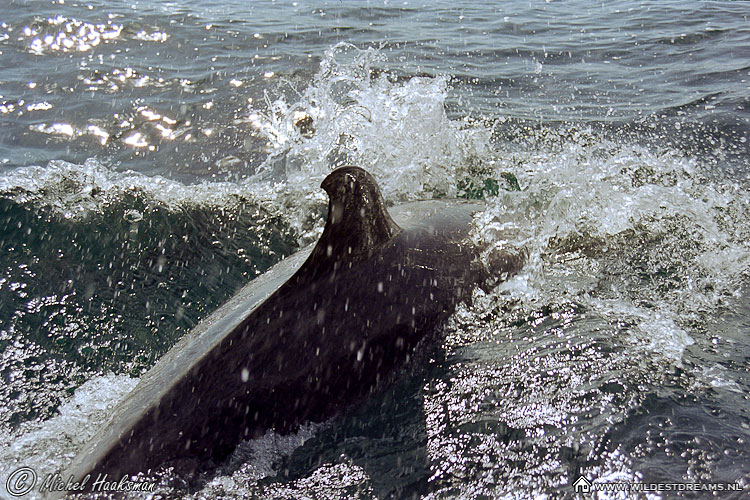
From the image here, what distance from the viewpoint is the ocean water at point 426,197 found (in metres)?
2.82

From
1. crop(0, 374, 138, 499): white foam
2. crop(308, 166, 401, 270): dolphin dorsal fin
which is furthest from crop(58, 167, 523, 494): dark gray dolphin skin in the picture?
crop(0, 374, 138, 499): white foam

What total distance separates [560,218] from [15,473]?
342cm

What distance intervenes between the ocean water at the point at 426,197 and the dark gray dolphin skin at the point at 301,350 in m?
0.10

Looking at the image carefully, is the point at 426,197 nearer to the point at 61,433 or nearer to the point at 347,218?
the point at 347,218

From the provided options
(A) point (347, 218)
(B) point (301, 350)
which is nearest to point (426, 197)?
(A) point (347, 218)

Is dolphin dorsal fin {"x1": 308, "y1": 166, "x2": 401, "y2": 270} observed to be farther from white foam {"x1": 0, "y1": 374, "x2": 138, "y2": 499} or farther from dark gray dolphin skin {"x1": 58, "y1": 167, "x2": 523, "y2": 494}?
white foam {"x1": 0, "y1": 374, "x2": 138, "y2": 499}

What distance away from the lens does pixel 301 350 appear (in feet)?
9.51

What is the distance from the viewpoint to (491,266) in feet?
12.1

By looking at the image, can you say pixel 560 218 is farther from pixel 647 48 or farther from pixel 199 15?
pixel 199 15

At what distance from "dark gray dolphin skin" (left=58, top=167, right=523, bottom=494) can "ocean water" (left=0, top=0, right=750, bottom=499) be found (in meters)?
0.10

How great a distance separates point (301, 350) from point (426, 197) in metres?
2.99

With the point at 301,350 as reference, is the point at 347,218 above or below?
above

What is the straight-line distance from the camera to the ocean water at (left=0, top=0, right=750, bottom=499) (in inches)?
111

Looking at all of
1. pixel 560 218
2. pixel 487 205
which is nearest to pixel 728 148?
pixel 560 218
